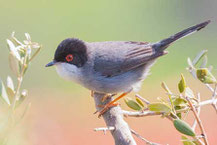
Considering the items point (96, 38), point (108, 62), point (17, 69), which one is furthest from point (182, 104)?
point (96, 38)

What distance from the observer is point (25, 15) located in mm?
9008

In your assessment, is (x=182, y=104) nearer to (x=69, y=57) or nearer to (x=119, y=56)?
(x=69, y=57)

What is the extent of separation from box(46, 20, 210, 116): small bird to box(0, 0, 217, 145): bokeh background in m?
2.24

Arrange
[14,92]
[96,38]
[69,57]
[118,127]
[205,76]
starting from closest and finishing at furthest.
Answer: [14,92] < [205,76] < [118,127] < [69,57] < [96,38]

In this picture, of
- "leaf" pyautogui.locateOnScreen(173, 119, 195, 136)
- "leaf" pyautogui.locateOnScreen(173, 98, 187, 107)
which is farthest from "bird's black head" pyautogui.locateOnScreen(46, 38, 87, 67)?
"leaf" pyautogui.locateOnScreen(173, 119, 195, 136)

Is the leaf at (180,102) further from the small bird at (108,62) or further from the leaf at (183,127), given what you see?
the small bird at (108,62)

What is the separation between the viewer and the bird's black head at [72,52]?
280 cm

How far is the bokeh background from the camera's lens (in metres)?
6.07

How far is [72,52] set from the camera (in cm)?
293

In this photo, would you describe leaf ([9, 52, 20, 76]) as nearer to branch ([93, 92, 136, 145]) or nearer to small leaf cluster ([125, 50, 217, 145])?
small leaf cluster ([125, 50, 217, 145])

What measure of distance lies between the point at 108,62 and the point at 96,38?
4.95 m

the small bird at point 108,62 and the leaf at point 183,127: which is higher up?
the leaf at point 183,127

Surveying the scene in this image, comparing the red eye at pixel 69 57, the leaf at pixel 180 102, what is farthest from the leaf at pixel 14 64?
the red eye at pixel 69 57

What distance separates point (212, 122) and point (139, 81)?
11.4 feet
